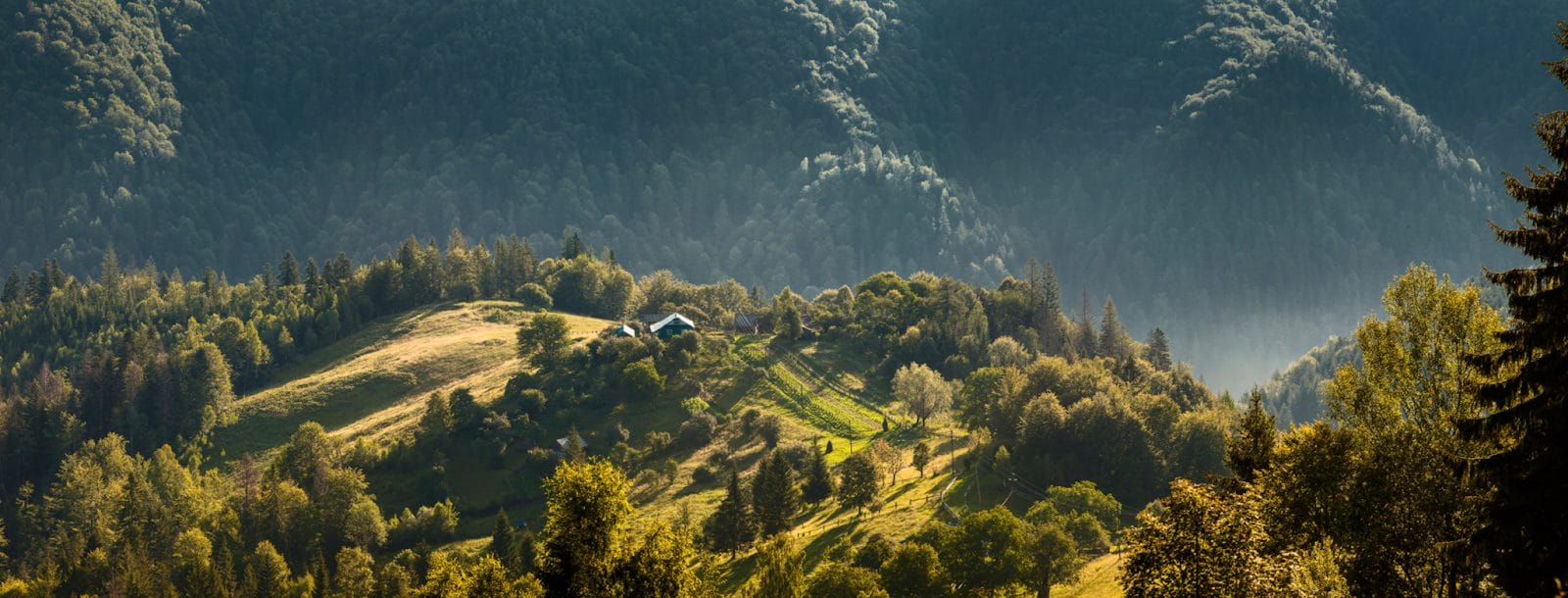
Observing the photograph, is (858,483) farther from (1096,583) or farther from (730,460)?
(1096,583)

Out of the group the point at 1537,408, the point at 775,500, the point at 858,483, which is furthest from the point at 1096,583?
the point at 1537,408

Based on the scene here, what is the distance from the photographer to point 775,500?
13300cm

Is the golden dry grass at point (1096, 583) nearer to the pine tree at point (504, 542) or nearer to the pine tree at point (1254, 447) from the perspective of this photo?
the pine tree at point (1254, 447)

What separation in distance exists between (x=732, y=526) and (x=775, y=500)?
5614mm

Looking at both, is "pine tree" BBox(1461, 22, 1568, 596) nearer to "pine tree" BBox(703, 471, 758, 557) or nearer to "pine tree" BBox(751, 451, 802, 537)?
"pine tree" BBox(703, 471, 758, 557)

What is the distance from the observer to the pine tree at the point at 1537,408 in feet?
105

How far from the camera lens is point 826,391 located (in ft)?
635

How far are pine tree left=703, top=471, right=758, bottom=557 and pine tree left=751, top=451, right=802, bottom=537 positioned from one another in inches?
49.3

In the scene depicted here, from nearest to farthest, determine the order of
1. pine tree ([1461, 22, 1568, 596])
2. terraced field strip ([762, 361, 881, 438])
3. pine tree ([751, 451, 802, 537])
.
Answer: pine tree ([1461, 22, 1568, 596]) → pine tree ([751, 451, 802, 537]) → terraced field strip ([762, 361, 881, 438])

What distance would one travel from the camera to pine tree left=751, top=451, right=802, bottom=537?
132 m

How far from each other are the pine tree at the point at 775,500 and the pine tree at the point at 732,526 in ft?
4.11

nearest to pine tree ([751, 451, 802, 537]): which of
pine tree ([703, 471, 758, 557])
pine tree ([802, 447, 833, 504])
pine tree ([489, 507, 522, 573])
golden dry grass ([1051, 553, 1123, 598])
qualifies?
pine tree ([703, 471, 758, 557])

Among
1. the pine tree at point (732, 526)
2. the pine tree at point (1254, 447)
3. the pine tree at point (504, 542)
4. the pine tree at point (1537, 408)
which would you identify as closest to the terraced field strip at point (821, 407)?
the pine tree at point (732, 526)

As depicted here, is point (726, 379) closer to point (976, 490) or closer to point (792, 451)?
point (792, 451)
